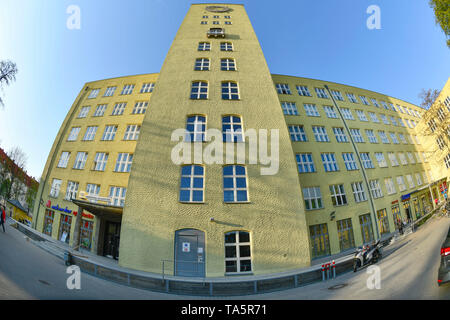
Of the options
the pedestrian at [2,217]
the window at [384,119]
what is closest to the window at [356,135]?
the window at [384,119]

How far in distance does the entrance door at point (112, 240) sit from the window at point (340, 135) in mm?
6078

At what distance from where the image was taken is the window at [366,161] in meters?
4.05

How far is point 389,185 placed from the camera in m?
3.93

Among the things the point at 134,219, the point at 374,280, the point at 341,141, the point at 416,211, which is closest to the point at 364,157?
the point at 341,141

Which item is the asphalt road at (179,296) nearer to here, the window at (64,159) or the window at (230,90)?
the window at (64,159)

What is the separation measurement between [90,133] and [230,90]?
13.3 feet

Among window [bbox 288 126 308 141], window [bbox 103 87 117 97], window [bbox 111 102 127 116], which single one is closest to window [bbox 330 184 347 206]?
window [bbox 288 126 308 141]

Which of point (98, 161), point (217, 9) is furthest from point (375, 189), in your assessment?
point (217, 9)

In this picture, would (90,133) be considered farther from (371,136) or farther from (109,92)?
(371,136)

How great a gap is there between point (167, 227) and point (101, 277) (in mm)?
1401

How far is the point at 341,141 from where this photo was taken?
4477 mm

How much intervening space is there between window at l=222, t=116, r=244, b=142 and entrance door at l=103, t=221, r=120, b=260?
342cm

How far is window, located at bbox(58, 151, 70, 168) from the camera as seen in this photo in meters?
2.89
